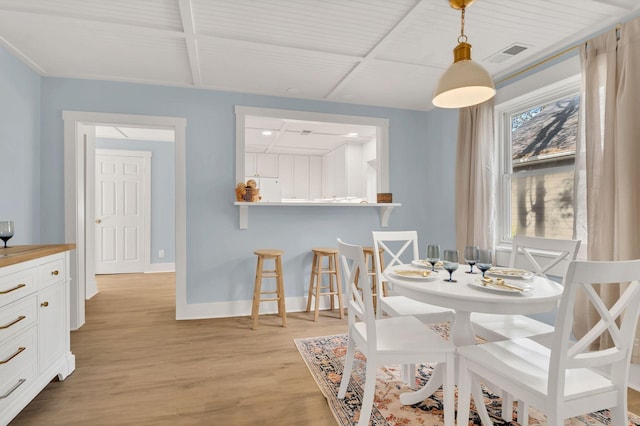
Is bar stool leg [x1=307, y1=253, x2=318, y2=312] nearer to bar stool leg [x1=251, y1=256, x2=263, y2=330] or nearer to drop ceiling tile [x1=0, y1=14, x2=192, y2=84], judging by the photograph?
bar stool leg [x1=251, y1=256, x2=263, y2=330]

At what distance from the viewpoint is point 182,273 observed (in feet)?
10.8

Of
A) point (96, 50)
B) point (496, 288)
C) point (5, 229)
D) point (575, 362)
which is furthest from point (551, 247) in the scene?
point (96, 50)

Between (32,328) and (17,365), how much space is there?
200mm

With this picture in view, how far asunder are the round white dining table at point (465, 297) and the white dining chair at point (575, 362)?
202 mm

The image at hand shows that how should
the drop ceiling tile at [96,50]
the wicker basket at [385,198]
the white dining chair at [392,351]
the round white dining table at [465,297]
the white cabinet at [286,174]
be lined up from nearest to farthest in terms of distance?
the round white dining table at [465,297] < the white dining chair at [392,351] < the drop ceiling tile at [96,50] < the wicker basket at [385,198] < the white cabinet at [286,174]

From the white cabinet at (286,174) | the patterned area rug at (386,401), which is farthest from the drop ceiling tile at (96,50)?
the white cabinet at (286,174)

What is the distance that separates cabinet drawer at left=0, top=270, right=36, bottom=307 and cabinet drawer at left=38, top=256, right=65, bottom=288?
91 millimetres

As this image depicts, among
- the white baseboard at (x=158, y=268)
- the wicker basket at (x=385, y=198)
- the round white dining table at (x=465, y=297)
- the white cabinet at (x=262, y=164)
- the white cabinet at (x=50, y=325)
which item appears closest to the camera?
the round white dining table at (x=465, y=297)

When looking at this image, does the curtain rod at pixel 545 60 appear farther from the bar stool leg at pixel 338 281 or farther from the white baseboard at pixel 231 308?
the white baseboard at pixel 231 308

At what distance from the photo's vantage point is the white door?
5746 mm

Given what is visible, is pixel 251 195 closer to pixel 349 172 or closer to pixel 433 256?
pixel 433 256

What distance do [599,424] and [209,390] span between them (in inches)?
83.5

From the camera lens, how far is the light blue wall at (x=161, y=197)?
19.7 feet

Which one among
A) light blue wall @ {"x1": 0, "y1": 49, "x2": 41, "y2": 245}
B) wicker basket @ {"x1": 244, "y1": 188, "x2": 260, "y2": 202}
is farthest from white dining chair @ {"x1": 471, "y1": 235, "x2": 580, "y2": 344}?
light blue wall @ {"x1": 0, "y1": 49, "x2": 41, "y2": 245}
